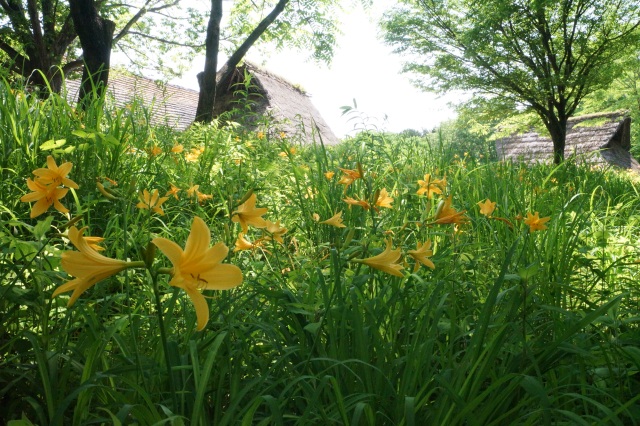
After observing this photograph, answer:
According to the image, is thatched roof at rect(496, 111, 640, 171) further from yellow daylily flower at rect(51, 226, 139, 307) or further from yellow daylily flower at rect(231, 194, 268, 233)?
yellow daylily flower at rect(51, 226, 139, 307)

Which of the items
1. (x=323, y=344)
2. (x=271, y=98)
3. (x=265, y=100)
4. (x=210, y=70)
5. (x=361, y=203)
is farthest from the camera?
(x=265, y=100)

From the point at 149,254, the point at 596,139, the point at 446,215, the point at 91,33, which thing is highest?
the point at 91,33

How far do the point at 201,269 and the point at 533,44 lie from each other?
12809mm

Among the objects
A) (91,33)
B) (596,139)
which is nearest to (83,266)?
(91,33)

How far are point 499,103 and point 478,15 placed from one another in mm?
2674

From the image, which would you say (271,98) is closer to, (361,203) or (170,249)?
(361,203)

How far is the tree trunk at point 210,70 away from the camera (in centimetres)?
895

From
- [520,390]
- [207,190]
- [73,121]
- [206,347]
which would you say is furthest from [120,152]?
[520,390]

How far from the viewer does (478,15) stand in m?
11.7

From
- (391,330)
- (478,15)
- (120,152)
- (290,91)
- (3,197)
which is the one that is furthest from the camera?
(290,91)

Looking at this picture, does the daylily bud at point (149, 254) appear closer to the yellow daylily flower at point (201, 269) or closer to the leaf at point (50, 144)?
the yellow daylily flower at point (201, 269)

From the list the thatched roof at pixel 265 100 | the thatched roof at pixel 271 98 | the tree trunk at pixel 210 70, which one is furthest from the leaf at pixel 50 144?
the thatched roof at pixel 271 98

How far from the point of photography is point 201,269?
65cm

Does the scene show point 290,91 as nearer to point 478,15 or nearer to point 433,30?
point 433,30
